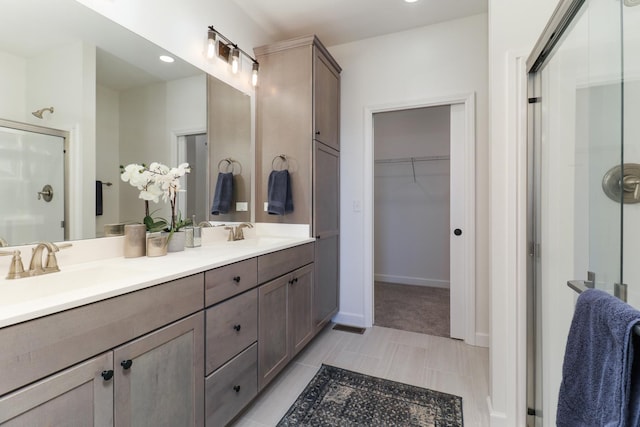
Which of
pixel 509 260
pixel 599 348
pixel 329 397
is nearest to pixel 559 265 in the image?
pixel 509 260

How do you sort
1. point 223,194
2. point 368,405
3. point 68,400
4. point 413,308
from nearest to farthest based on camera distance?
point 68,400 < point 368,405 < point 223,194 < point 413,308

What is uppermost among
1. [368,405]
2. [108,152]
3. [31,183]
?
[108,152]

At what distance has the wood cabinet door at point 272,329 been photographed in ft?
5.31

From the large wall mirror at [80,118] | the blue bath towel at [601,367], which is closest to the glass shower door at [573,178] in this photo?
the blue bath towel at [601,367]

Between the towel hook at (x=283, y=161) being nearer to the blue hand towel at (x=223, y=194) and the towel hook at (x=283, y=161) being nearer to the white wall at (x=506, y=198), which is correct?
the blue hand towel at (x=223, y=194)

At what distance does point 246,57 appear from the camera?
2.38 metres

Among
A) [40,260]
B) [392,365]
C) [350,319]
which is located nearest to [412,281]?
[350,319]

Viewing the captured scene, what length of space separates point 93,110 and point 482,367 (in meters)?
2.87

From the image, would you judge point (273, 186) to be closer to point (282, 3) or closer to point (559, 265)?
point (282, 3)

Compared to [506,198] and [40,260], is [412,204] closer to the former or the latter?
[506,198]

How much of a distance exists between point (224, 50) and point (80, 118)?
1.16m

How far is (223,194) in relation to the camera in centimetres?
220

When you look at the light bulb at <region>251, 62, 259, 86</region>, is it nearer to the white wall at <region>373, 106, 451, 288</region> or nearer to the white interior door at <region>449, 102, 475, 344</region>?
the white interior door at <region>449, 102, 475, 344</region>

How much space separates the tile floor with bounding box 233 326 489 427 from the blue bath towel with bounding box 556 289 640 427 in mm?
997
